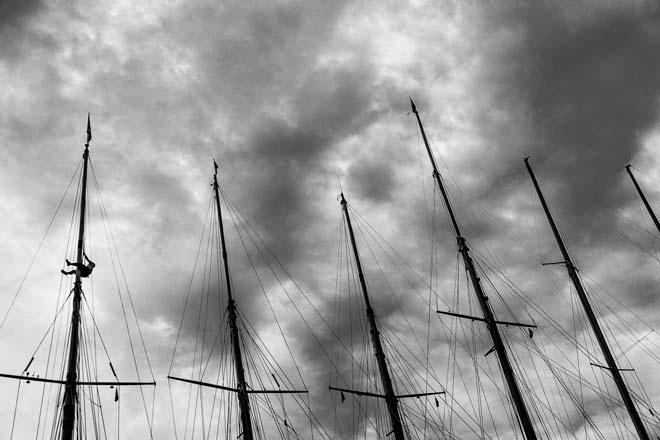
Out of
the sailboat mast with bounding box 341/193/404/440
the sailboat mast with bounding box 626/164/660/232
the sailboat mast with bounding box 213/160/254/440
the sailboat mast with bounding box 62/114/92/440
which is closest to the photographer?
the sailboat mast with bounding box 62/114/92/440

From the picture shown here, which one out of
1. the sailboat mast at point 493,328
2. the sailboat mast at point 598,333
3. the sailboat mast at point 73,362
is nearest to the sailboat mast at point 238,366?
the sailboat mast at point 73,362

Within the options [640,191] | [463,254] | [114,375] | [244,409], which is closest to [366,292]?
[463,254]

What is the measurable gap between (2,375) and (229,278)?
66.8 feet

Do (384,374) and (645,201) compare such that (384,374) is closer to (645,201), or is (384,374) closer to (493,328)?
(493,328)

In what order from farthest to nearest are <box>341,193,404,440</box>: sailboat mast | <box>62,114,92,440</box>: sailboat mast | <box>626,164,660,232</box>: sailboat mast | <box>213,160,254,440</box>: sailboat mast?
<box>626,164,660,232</box>: sailboat mast → <box>341,193,404,440</box>: sailboat mast → <box>213,160,254,440</box>: sailboat mast → <box>62,114,92,440</box>: sailboat mast

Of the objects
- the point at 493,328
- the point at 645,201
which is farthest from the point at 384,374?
the point at 645,201

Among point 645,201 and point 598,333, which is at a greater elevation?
point 645,201

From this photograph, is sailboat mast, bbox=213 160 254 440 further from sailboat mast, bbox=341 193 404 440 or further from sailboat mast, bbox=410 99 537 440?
sailboat mast, bbox=410 99 537 440

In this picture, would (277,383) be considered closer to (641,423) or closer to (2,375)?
(2,375)

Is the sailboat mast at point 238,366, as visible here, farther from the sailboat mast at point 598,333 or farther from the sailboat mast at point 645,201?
the sailboat mast at point 645,201

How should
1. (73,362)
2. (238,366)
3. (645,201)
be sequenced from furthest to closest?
(645,201) < (238,366) < (73,362)

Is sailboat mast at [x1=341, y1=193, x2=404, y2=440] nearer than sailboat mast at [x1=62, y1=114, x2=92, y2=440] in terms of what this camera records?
No

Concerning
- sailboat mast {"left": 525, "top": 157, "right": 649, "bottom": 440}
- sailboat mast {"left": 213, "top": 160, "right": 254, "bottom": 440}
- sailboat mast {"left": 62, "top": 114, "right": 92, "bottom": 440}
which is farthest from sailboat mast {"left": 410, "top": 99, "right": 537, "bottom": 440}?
sailboat mast {"left": 62, "top": 114, "right": 92, "bottom": 440}

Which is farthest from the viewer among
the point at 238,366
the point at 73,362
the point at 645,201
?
the point at 645,201
